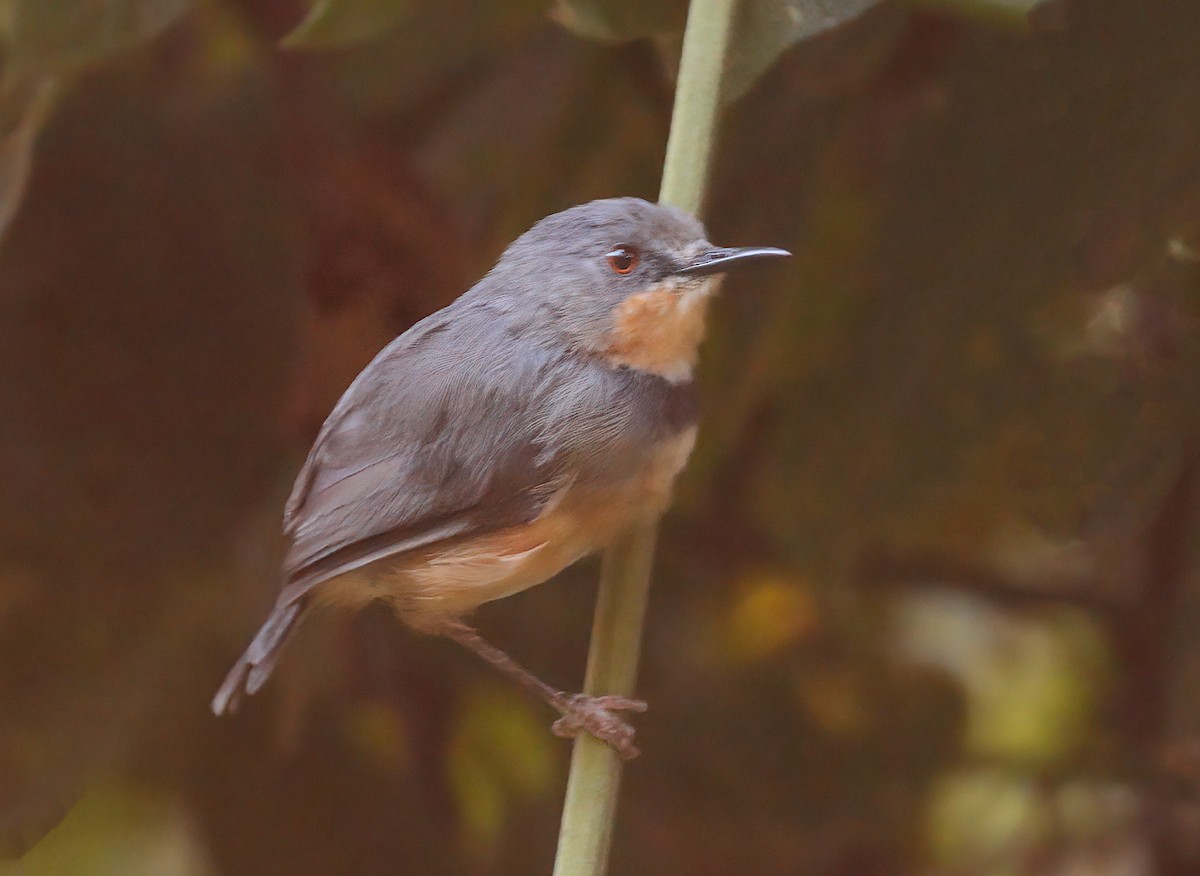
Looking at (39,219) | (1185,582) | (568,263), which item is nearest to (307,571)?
(568,263)

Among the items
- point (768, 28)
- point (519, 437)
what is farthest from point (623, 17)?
point (519, 437)

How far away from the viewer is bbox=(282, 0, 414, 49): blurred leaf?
708 mm

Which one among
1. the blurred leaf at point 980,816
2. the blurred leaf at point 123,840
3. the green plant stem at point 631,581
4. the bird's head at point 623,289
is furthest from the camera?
the blurred leaf at point 980,816

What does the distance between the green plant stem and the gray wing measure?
0.20 feet

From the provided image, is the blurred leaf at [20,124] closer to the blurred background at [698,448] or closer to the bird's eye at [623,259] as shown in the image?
the blurred background at [698,448]

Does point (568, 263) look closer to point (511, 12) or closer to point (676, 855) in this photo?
point (511, 12)

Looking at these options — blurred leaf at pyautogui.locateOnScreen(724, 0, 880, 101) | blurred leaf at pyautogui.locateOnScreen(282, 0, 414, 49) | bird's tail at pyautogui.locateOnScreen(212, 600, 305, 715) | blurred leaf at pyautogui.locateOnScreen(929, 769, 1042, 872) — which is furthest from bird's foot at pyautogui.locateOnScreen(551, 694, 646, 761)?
blurred leaf at pyautogui.locateOnScreen(929, 769, 1042, 872)

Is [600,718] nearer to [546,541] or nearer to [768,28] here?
[546,541]

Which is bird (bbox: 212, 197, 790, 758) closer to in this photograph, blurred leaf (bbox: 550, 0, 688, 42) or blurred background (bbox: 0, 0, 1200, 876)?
blurred leaf (bbox: 550, 0, 688, 42)

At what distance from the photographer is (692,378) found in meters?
0.71

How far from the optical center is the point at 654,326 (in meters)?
0.68

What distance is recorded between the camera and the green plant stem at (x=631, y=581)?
0.55 m

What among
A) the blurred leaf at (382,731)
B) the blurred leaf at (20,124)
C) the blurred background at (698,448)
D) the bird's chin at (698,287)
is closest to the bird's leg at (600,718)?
the bird's chin at (698,287)

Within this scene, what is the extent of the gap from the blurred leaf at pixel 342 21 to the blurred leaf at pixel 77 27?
15cm
